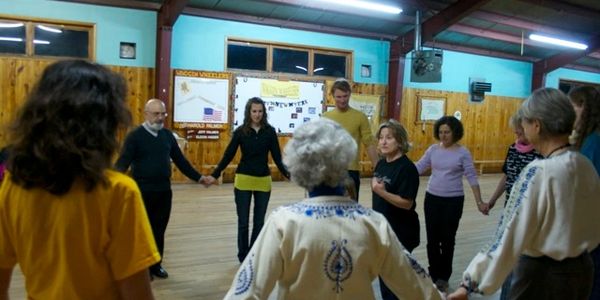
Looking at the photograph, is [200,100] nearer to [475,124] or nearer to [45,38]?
[45,38]

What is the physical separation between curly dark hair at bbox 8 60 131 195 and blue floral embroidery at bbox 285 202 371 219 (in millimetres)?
572

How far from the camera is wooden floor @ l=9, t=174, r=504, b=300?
348 centimetres

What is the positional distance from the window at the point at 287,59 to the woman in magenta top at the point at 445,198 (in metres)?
5.63

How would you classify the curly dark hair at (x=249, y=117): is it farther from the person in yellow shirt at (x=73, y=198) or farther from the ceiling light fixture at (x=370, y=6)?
the ceiling light fixture at (x=370, y=6)

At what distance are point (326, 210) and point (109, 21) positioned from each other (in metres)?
7.06

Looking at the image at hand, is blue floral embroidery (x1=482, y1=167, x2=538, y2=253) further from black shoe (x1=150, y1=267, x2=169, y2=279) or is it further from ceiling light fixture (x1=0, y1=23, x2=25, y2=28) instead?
ceiling light fixture (x1=0, y1=23, x2=25, y2=28)

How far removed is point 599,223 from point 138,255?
1.56m

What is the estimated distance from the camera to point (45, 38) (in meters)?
7.21

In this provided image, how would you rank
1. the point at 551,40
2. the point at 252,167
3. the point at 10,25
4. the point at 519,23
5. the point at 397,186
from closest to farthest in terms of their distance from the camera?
the point at 397,186
the point at 252,167
the point at 10,25
the point at 519,23
the point at 551,40

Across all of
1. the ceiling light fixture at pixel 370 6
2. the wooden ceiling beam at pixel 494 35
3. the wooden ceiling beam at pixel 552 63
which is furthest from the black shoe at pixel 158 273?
the wooden ceiling beam at pixel 552 63

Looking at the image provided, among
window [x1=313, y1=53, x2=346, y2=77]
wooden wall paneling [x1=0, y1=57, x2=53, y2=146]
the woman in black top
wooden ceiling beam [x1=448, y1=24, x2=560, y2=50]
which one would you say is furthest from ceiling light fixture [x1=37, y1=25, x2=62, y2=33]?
wooden ceiling beam [x1=448, y1=24, x2=560, y2=50]

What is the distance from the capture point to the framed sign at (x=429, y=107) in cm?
1068

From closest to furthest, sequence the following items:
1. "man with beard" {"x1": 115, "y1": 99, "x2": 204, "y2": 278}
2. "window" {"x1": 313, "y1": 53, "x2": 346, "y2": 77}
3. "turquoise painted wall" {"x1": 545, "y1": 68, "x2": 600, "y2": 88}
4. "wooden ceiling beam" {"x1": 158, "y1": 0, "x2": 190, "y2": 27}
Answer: "man with beard" {"x1": 115, "y1": 99, "x2": 204, "y2": 278} → "wooden ceiling beam" {"x1": 158, "y1": 0, "x2": 190, "y2": 27} → "window" {"x1": 313, "y1": 53, "x2": 346, "y2": 77} → "turquoise painted wall" {"x1": 545, "y1": 68, "x2": 600, "y2": 88}

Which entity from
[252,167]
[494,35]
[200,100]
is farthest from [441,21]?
[252,167]
